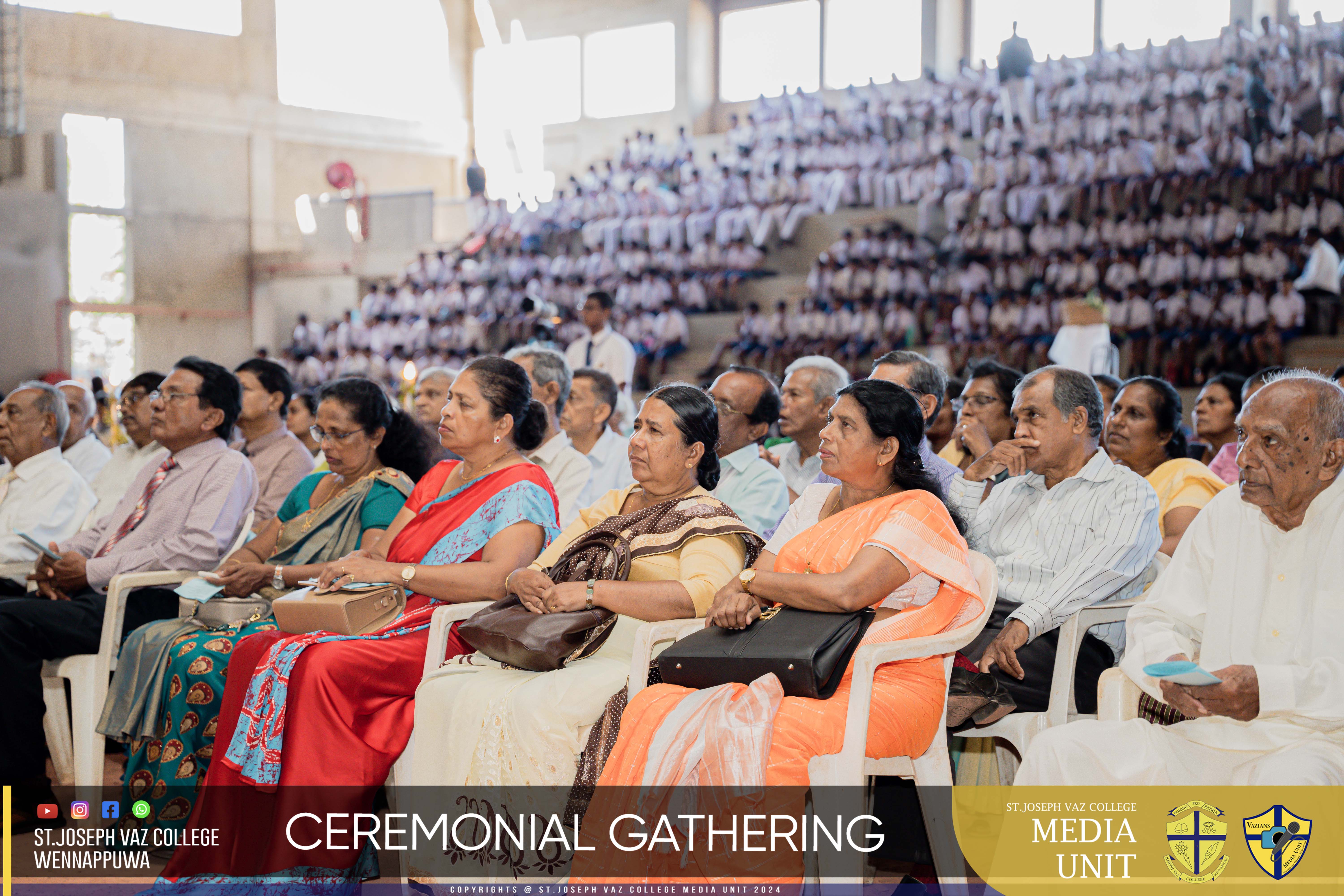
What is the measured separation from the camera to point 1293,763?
1938mm

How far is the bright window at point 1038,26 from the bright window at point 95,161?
12.5 metres

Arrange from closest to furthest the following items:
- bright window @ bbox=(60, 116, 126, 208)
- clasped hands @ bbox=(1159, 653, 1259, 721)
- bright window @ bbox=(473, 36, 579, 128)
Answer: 1. clasped hands @ bbox=(1159, 653, 1259, 721)
2. bright window @ bbox=(60, 116, 126, 208)
3. bright window @ bbox=(473, 36, 579, 128)

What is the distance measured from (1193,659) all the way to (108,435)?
31.5 ft

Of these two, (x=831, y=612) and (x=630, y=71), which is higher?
(x=630, y=71)

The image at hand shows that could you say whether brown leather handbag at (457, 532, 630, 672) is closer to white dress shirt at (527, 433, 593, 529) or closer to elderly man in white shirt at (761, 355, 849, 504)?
elderly man in white shirt at (761, 355, 849, 504)

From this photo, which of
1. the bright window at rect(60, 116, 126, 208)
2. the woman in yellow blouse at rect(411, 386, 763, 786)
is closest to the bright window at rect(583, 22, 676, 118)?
the bright window at rect(60, 116, 126, 208)

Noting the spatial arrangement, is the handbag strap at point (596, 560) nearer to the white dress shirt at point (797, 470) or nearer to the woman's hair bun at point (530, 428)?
the woman's hair bun at point (530, 428)

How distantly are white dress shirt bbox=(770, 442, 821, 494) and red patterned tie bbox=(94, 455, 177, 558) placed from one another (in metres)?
1.89

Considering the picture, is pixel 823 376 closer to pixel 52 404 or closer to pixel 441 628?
pixel 441 628

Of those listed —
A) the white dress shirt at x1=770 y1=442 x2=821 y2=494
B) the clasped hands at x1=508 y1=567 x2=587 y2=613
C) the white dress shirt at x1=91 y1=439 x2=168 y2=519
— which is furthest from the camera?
the white dress shirt at x1=91 y1=439 x2=168 y2=519

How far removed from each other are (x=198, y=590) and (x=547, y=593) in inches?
47.7

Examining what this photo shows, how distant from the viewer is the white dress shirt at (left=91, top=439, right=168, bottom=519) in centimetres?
443

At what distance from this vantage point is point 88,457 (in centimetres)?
475

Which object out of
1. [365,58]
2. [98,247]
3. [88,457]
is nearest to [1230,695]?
[88,457]
